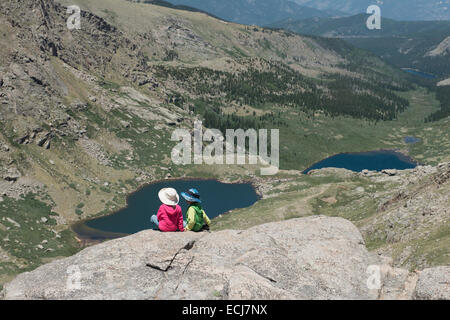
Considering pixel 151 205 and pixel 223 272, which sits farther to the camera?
pixel 151 205

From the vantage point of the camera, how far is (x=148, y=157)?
173 metres

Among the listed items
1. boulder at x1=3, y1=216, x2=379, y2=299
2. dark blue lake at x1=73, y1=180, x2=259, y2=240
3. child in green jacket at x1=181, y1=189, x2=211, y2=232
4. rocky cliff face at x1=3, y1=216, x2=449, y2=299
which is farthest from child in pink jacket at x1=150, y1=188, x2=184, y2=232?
dark blue lake at x1=73, y1=180, x2=259, y2=240

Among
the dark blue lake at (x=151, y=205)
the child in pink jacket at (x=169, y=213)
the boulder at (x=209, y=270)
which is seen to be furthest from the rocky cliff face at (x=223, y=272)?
the dark blue lake at (x=151, y=205)

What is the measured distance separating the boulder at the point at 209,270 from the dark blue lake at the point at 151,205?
90982 millimetres

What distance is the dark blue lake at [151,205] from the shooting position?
113375 millimetres

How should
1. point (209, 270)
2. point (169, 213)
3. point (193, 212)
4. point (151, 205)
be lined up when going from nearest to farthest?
point (209, 270)
point (169, 213)
point (193, 212)
point (151, 205)

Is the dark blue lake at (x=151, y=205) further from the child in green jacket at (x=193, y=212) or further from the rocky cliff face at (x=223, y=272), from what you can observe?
the rocky cliff face at (x=223, y=272)

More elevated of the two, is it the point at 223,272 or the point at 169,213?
the point at 169,213

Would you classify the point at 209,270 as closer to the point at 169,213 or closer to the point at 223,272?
the point at 223,272

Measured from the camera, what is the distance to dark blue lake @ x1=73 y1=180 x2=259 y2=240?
372 feet

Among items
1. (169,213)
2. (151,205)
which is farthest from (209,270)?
(151,205)

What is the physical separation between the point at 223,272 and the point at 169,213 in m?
5.94

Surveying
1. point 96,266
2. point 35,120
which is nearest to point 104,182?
point 35,120

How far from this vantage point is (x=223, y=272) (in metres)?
19.8
